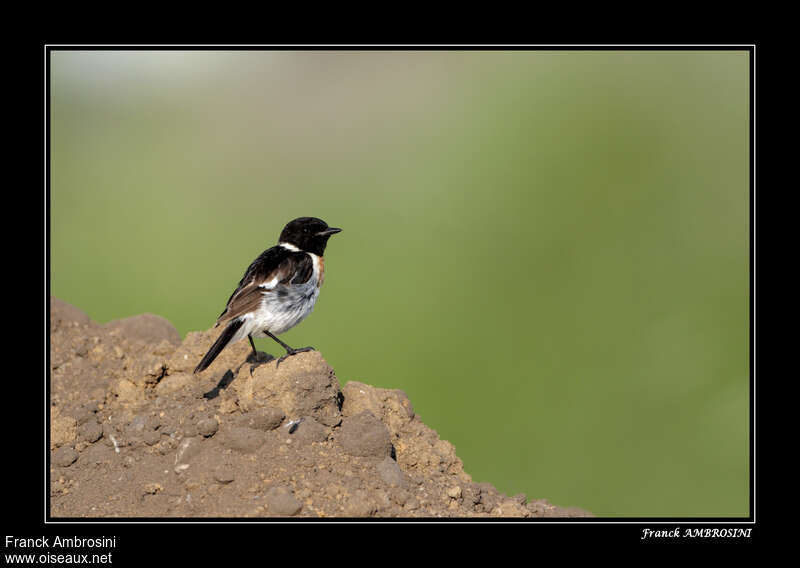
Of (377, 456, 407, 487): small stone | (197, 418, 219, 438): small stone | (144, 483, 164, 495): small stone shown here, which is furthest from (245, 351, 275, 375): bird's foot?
(377, 456, 407, 487): small stone

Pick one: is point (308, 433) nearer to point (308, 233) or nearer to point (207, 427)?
point (207, 427)

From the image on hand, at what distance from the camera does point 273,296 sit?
24.8 ft

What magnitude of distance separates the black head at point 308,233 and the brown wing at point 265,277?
0.87ft

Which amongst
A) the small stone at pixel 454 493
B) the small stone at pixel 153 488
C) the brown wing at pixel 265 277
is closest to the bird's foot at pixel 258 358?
the brown wing at pixel 265 277

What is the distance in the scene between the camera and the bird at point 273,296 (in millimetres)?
7443

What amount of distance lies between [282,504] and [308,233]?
3.39m

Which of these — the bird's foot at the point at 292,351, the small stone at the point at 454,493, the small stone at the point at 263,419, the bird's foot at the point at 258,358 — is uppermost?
the bird's foot at the point at 292,351

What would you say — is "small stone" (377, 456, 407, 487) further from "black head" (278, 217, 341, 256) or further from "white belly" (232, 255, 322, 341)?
"black head" (278, 217, 341, 256)

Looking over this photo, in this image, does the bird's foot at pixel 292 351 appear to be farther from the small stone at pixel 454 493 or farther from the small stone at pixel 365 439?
the small stone at pixel 454 493

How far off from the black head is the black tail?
1.29m

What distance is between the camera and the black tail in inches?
280

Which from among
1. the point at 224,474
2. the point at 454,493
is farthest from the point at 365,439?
the point at 224,474

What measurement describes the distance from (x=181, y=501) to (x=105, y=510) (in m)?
0.72

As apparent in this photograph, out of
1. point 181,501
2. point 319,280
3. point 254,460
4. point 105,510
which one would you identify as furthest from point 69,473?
point 319,280
